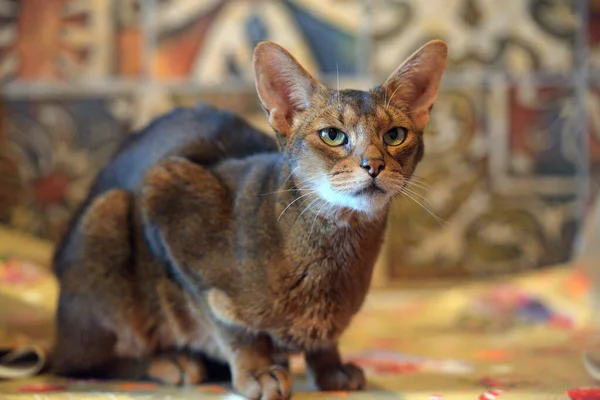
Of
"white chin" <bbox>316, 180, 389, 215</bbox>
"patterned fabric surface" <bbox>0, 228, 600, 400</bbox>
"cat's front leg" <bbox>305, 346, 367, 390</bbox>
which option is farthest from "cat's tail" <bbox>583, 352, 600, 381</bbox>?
"white chin" <bbox>316, 180, 389, 215</bbox>

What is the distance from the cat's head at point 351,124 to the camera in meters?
1.01

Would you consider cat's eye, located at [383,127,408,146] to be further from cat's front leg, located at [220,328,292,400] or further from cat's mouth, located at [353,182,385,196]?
cat's front leg, located at [220,328,292,400]

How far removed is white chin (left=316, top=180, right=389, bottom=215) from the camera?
1009mm

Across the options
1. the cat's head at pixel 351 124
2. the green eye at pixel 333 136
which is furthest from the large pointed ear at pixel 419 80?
the green eye at pixel 333 136

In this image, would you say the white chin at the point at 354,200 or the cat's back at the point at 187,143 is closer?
the white chin at the point at 354,200

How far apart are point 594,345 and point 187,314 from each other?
979 mm

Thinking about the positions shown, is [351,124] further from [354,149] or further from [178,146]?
[178,146]

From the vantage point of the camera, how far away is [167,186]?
1188mm

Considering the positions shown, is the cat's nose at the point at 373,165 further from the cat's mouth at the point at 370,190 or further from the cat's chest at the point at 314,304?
the cat's chest at the point at 314,304

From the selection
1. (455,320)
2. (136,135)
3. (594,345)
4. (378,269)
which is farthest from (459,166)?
(136,135)

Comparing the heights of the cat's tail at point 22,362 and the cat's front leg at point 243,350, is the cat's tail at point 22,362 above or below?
below

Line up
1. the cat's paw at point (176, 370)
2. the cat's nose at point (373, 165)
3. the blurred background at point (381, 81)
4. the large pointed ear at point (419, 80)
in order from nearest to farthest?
the cat's nose at point (373, 165) → the large pointed ear at point (419, 80) → the cat's paw at point (176, 370) → the blurred background at point (381, 81)

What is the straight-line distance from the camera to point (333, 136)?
1.05 meters

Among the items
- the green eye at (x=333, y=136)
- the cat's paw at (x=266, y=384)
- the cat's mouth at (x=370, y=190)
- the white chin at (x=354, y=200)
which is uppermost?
the green eye at (x=333, y=136)
